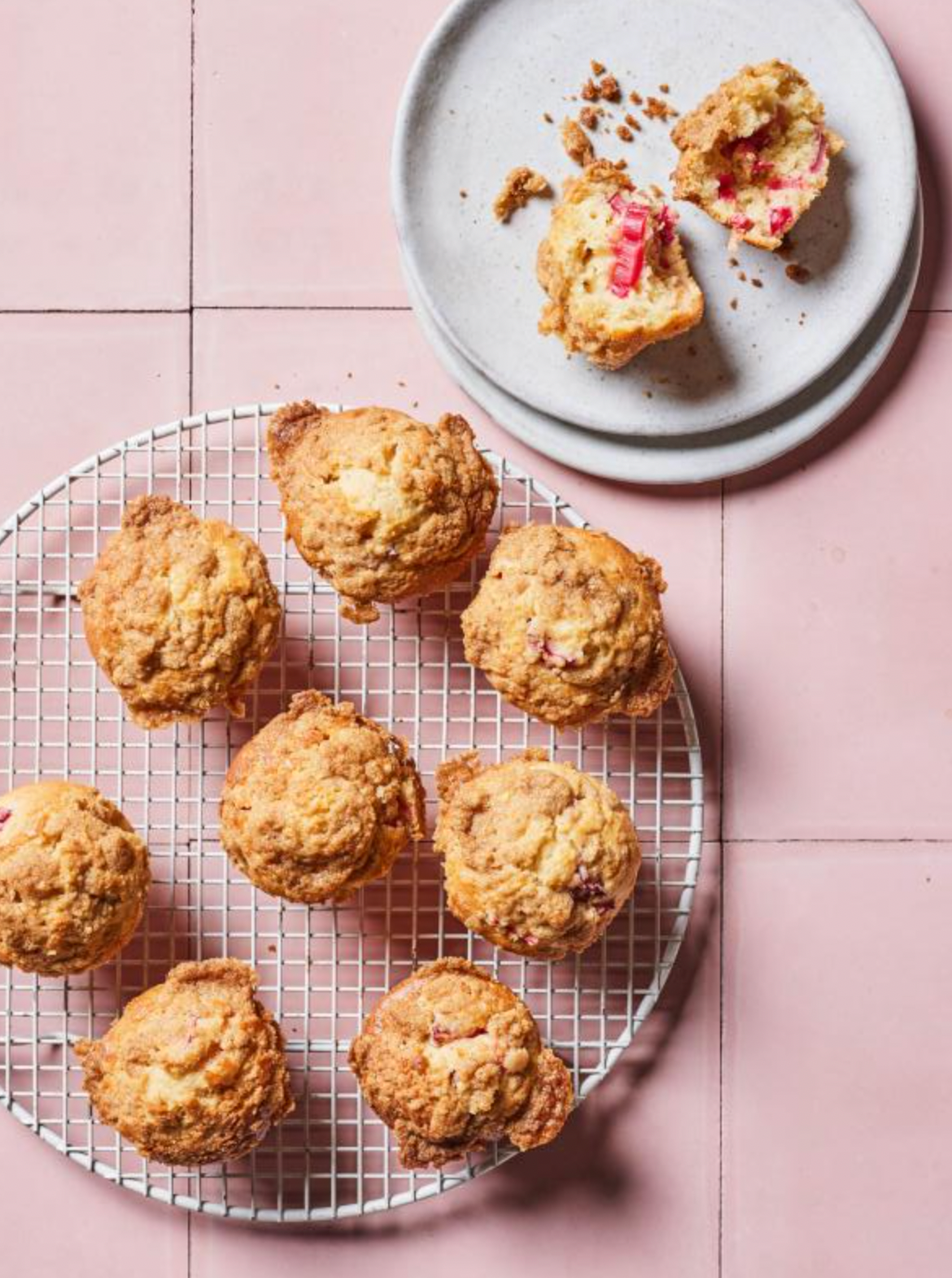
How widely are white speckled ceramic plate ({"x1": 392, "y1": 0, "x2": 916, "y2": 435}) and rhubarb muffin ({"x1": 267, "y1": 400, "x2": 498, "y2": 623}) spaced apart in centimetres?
31

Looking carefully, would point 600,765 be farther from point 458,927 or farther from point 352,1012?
point 352,1012

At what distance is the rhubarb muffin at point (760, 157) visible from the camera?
6.88 ft

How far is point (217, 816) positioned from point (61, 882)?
356 mm

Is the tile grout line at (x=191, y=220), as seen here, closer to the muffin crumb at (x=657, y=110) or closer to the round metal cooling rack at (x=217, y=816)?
the round metal cooling rack at (x=217, y=816)

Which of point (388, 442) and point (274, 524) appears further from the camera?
point (274, 524)

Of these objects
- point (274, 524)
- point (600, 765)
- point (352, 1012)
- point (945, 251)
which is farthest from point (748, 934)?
point (945, 251)

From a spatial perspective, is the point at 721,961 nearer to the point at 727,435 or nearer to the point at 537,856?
the point at 537,856

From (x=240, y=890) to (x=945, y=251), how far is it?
60.5 inches

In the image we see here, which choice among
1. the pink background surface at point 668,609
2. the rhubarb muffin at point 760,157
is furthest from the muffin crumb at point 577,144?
the pink background surface at point 668,609

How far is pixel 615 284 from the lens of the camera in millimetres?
2045

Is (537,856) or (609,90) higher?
(609,90)

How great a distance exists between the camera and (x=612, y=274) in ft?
6.72

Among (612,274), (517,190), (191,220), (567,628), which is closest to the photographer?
(567,628)

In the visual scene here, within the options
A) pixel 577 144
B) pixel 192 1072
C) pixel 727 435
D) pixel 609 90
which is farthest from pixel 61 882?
pixel 609 90
